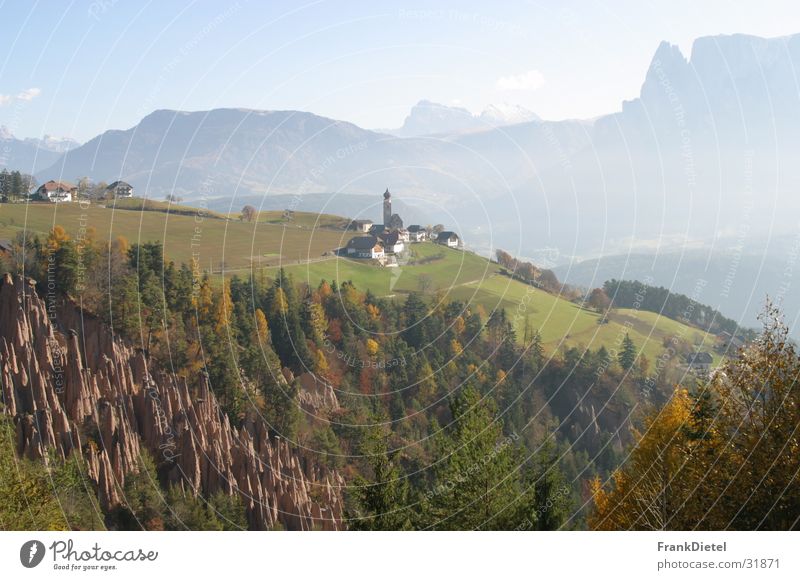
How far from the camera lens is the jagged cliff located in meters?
40.5

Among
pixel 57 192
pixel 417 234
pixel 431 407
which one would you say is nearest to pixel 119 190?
pixel 57 192

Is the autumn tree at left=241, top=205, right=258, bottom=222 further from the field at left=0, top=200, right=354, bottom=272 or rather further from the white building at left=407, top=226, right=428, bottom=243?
the white building at left=407, top=226, right=428, bottom=243

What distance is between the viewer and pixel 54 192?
6788 centimetres

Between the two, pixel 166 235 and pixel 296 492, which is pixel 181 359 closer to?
pixel 296 492

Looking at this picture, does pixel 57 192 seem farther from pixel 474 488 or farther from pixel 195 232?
pixel 474 488

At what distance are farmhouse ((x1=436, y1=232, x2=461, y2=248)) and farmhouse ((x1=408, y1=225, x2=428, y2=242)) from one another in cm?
194

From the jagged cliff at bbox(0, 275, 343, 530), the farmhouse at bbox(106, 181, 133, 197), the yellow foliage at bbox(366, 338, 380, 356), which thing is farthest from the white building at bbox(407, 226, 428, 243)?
the jagged cliff at bbox(0, 275, 343, 530)

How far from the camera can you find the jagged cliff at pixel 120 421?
40500 mm

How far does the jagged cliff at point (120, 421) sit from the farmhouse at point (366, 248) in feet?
98.4

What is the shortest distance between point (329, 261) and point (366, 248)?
4728mm

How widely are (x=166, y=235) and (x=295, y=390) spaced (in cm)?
2190

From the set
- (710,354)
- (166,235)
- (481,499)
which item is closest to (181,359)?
(166,235)

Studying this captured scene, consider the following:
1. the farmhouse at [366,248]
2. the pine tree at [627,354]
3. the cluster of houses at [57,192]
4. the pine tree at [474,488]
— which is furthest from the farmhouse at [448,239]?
the pine tree at [474,488]

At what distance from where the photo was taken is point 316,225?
86.3 m
